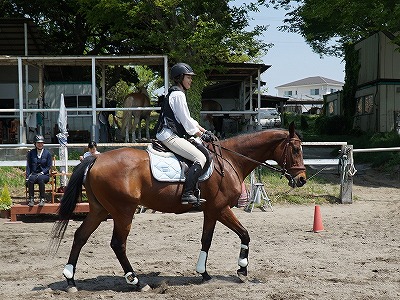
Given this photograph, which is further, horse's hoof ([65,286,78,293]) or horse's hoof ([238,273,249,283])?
horse's hoof ([238,273,249,283])

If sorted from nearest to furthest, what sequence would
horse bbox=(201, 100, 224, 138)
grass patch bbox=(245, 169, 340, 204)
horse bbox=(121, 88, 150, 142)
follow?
grass patch bbox=(245, 169, 340, 204) < horse bbox=(121, 88, 150, 142) < horse bbox=(201, 100, 224, 138)

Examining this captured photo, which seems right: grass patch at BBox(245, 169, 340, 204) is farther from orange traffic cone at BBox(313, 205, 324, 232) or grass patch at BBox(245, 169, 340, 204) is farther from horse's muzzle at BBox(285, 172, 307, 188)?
horse's muzzle at BBox(285, 172, 307, 188)

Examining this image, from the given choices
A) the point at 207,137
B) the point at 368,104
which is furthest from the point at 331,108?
the point at 207,137

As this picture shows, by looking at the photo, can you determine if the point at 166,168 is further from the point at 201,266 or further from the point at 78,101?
the point at 78,101

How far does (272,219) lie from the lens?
1233 centimetres

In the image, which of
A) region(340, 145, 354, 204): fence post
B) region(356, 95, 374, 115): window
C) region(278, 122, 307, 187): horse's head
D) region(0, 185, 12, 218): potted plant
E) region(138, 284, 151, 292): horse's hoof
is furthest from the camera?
region(356, 95, 374, 115): window

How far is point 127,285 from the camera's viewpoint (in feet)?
23.3

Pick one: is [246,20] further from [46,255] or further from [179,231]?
[46,255]

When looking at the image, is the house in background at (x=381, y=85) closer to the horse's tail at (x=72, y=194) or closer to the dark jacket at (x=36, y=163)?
the dark jacket at (x=36, y=163)

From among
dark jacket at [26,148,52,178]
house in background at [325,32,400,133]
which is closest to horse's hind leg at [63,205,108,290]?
dark jacket at [26,148,52,178]

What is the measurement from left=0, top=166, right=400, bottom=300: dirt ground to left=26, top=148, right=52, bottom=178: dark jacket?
1.10 metres

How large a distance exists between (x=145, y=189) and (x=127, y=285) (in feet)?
4.00

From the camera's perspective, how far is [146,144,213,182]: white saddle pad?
7.15 m

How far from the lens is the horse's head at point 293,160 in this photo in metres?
7.68
